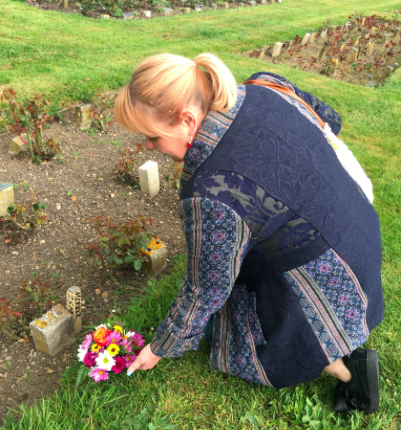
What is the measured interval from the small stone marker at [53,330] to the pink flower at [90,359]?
0.32 meters

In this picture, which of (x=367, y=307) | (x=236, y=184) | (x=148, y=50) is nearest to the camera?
(x=236, y=184)

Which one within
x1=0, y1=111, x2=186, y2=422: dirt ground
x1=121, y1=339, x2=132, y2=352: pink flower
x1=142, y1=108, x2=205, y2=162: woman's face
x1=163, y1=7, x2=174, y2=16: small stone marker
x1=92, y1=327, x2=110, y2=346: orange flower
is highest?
x1=142, y1=108, x2=205, y2=162: woman's face

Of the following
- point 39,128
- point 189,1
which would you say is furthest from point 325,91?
point 189,1

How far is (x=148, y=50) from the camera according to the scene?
6.31 metres

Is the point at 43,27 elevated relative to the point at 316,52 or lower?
lower

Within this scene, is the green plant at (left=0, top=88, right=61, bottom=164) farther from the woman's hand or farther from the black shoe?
the black shoe

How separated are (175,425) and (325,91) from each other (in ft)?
16.8

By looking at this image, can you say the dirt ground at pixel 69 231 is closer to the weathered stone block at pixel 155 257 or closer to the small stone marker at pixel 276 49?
the weathered stone block at pixel 155 257

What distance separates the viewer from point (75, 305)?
220 cm

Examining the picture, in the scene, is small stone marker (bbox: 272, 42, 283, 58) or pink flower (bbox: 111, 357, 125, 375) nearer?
pink flower (bbox: 111, 357, 125, 375)

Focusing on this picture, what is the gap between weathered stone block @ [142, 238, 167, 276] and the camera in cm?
262

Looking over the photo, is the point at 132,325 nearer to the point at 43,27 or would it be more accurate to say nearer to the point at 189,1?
the point at 43,27

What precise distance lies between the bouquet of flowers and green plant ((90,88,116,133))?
251cm

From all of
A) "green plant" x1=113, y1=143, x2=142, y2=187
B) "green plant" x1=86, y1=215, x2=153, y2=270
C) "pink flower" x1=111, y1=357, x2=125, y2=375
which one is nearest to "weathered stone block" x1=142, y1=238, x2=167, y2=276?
"green plant" x1=86, y1=215, x2=153, y2=270
